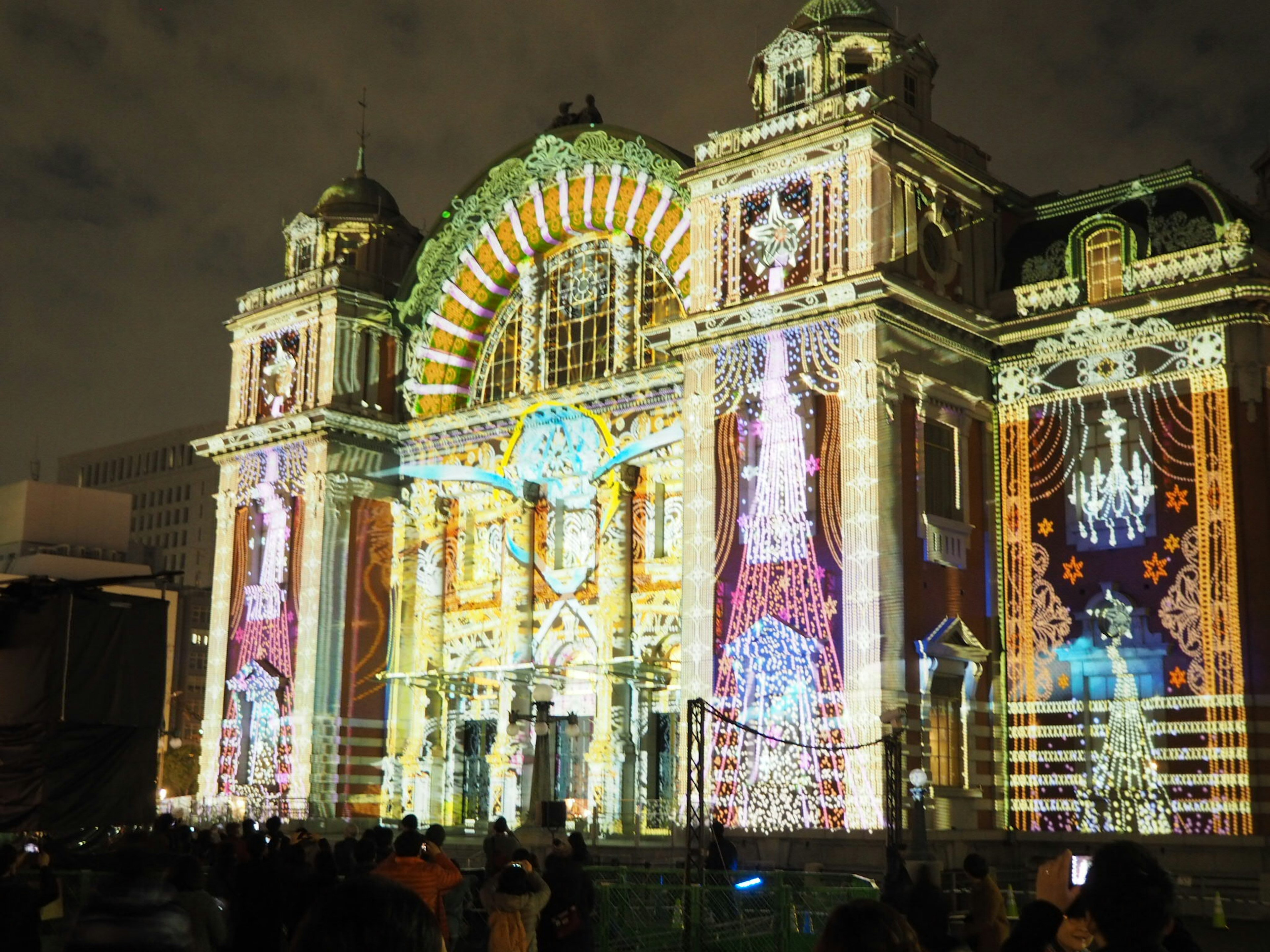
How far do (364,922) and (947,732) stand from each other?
94.1 ft

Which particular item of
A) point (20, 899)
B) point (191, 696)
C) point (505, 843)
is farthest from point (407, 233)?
point (191, 696)

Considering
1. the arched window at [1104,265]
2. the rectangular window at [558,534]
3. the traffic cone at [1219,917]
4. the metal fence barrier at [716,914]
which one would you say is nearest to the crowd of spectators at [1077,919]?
the metal fence barrier at [716,914]

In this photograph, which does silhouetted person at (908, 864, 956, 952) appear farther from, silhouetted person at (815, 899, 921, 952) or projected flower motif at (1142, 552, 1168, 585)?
projected flower motif at (1142, 552, 1168, 585)

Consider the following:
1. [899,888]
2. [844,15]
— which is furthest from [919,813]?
[844,15]

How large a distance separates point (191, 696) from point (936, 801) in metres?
84.0

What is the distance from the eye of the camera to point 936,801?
104ft

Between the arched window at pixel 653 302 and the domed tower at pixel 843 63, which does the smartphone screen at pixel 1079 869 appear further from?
the arched window at pixel 653 302

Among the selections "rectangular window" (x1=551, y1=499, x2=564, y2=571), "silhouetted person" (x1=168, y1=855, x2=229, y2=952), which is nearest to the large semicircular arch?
"rectangular window" (x1=551, y1=499, x2=564, y2=571)

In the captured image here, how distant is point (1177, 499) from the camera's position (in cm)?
3209

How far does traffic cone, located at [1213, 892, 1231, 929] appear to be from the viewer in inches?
1011

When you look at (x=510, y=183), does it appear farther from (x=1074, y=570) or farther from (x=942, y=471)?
(x=1074, y=570)

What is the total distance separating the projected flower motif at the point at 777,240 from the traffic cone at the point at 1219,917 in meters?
15.1

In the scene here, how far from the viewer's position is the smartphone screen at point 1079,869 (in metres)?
9.48

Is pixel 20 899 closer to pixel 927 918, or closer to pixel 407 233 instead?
pixel 927 918
